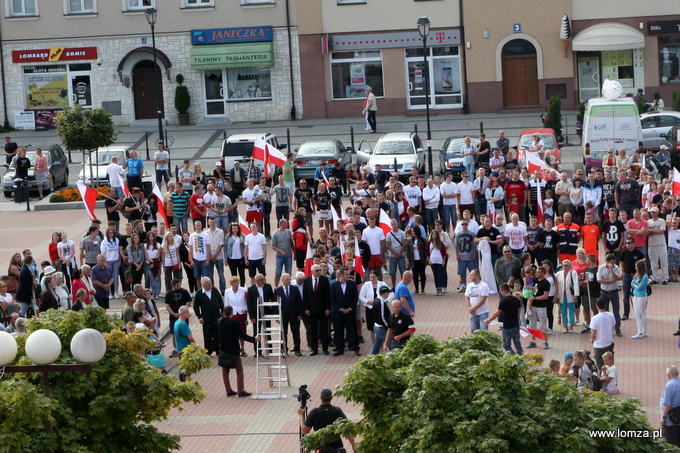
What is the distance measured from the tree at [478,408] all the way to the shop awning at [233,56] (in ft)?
115

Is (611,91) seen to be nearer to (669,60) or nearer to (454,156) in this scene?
(454,156)

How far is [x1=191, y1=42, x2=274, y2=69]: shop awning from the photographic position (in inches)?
1754

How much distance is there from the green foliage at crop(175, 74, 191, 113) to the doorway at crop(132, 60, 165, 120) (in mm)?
1089

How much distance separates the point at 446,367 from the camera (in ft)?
33.1

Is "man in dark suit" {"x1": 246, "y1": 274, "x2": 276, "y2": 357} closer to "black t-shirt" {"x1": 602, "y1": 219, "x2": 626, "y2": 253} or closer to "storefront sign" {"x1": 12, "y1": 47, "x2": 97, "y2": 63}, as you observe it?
"black t-shirt" {"x1": 602, "y1": 219, "x2": 626, "y2": 253}

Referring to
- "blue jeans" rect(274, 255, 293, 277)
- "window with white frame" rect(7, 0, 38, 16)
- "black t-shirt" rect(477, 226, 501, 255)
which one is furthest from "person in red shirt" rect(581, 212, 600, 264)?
"window with white frame" rect(7, 0, 38, 16)

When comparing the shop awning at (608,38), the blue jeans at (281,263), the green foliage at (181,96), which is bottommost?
the blue jeans at (281,263)

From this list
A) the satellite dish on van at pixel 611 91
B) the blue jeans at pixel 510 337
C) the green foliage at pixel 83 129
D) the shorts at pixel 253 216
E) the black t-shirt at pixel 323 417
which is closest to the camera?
the black t-shirt at pixel 323 417

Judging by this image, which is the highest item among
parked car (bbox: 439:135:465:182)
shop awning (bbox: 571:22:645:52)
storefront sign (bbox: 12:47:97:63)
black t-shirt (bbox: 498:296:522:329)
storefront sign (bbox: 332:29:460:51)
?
storefront sign (bbox: 12:47:97:63)

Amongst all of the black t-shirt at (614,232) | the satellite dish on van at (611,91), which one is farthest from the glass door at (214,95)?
the black t-shirt at (614,232)

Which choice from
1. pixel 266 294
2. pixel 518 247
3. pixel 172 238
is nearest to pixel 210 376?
pixel 266 294

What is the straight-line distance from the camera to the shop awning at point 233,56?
44562 millimetres

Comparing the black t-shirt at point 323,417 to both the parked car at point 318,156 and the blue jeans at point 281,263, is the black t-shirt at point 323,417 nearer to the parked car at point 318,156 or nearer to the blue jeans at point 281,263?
the blue jeans at point 281,263

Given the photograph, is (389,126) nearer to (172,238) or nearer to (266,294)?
(172,238)
